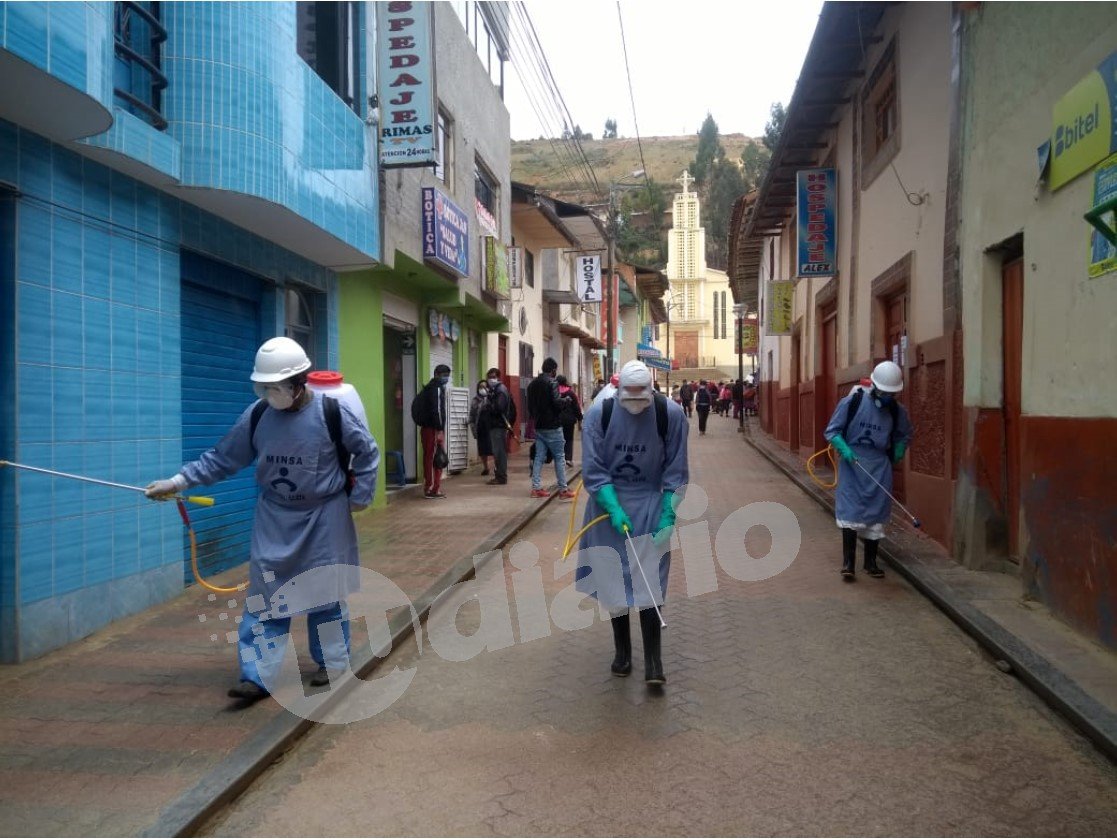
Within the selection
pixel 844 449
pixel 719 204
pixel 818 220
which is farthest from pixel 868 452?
pixel 719 204

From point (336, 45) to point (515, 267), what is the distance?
32.3 ft

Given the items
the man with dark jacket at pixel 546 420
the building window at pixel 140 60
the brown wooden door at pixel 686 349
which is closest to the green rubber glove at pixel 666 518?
the building window at pixel 140 60

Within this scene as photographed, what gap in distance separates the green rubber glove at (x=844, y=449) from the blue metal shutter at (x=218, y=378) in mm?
5297

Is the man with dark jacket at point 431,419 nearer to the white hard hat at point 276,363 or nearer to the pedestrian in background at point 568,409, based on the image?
the pedestrian in background at point 568,409

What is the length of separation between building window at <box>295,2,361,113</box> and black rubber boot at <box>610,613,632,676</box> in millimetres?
6642

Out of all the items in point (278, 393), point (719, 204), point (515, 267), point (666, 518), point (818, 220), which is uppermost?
point (719, 204)

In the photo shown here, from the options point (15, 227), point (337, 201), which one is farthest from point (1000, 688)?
point (337, 201)

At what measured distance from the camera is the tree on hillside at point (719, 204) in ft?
311

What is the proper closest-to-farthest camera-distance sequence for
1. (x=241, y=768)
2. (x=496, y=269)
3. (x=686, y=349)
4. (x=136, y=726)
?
(x=241, y=768)
(x=136, y=726)
(x=496, y=269)
(x=686, y=349)

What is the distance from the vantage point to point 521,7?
1123cm

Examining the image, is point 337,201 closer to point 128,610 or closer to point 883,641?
point 128,610

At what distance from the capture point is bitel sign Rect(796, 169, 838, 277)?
515 inches

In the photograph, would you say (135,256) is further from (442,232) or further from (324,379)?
(442,232)

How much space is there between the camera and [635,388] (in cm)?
445
